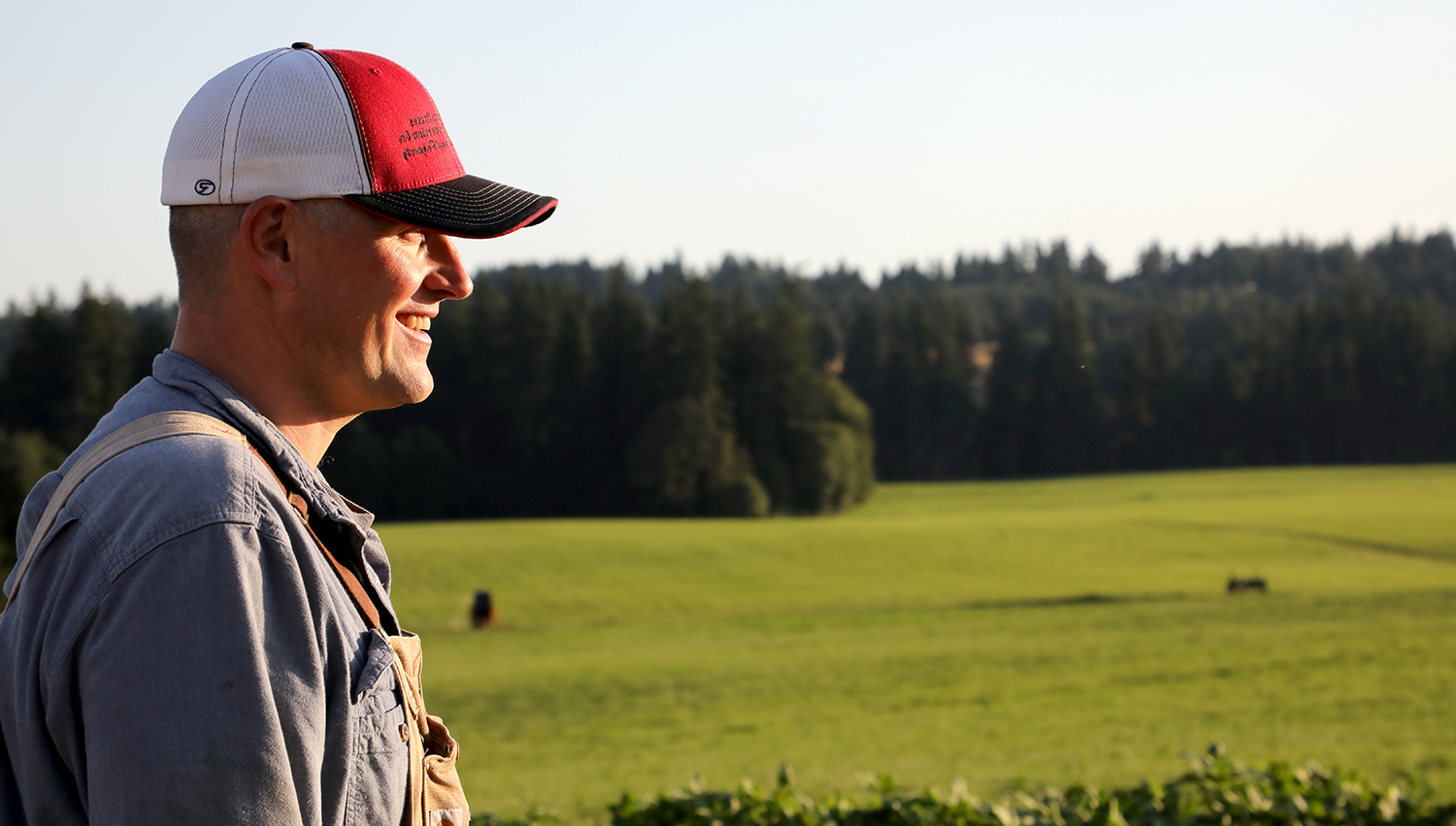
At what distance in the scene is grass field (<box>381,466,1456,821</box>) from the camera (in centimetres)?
1432

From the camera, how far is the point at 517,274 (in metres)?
81.2

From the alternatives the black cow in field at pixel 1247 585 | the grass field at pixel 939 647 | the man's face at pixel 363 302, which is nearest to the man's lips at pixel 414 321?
the man's face at pixel 363 302

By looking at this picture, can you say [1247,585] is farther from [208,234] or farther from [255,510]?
[255,510]

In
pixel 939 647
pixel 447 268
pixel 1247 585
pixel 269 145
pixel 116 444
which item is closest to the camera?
pixel 116 444

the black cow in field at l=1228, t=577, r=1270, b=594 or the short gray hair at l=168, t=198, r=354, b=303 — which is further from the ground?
the short gray hair at l=168, t=198, r=354, b=303

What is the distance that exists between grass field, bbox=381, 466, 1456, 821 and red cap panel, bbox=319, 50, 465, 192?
8145mm

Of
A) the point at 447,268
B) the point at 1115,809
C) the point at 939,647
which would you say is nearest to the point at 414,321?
the point at 447,268

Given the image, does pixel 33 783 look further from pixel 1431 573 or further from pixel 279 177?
pixel 1431 573

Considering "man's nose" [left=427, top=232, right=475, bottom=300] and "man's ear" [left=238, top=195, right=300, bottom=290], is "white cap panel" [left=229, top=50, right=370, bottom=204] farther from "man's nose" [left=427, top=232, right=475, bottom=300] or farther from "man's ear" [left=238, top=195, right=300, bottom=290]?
"man's nose" [left=427, top=232, right=475, bottom=300]

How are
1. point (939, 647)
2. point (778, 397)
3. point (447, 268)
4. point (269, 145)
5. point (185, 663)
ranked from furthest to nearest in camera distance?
point (778, 397)
point (939, 647)
point (447, 268)
point (269, 145)
point (185, 663)

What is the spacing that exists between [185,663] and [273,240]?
638 millimetres

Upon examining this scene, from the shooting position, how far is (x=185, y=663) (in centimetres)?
142

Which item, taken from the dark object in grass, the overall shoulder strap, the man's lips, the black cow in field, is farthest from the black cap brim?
the black cow in field

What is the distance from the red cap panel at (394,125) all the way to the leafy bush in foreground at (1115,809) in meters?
4.14
